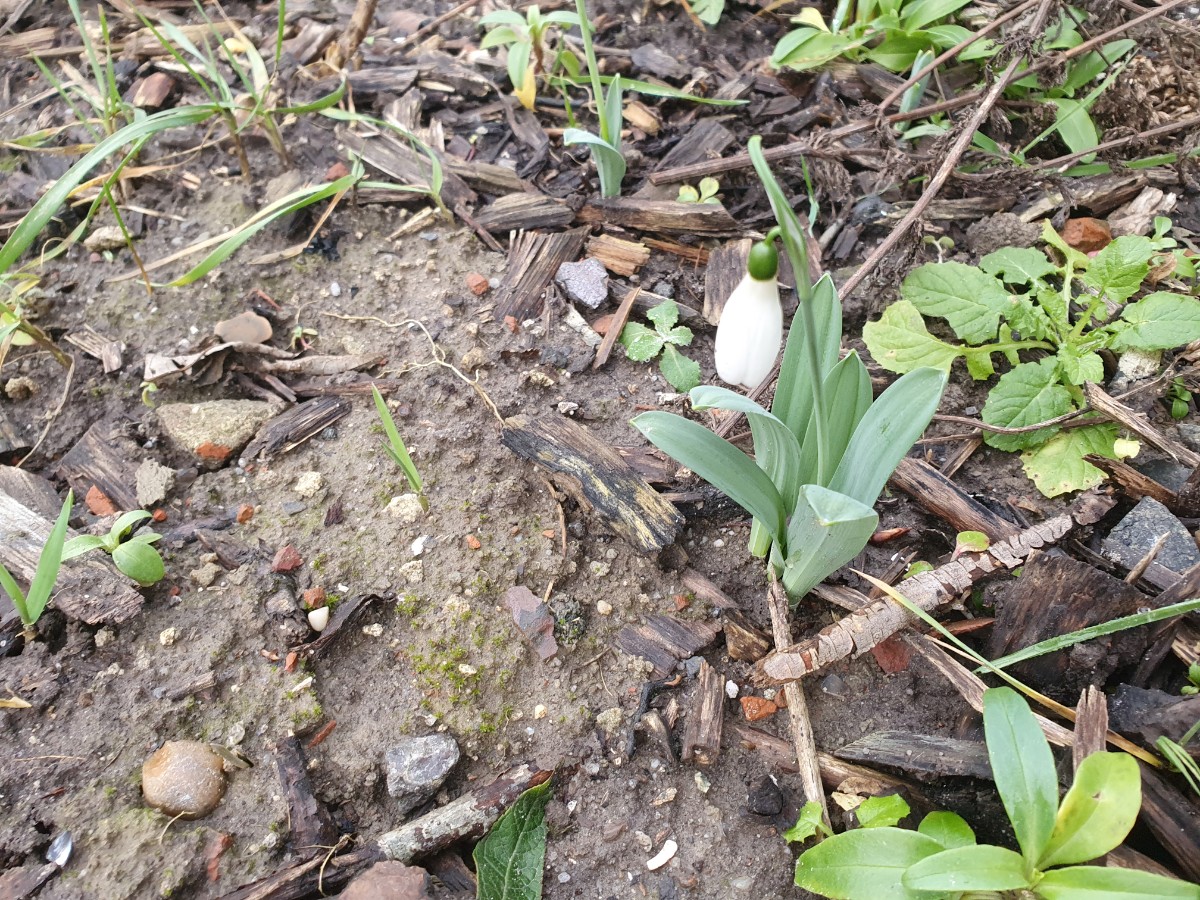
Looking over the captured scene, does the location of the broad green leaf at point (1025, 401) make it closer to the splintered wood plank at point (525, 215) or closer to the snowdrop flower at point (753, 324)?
the snowdrop flower at point (753, 324)

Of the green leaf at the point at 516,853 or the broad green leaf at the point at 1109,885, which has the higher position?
the broad green leaf at the point at 1109,885

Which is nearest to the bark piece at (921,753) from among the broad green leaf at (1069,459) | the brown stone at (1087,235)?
the broad green leaf at (1069,459)

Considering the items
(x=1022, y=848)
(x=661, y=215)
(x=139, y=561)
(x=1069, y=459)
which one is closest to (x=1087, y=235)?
(x=1069, y=459)

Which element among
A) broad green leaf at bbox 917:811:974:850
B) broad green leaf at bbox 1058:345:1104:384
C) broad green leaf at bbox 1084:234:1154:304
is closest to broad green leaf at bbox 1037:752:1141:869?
broad green leaf at bbox 917:811:974:850

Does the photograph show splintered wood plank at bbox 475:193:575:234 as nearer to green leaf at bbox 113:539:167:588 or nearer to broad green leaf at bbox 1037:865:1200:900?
green leaf at bbox 113:539:167:588

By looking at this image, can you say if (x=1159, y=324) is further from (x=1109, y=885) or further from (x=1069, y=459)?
(x=1109, y=885)

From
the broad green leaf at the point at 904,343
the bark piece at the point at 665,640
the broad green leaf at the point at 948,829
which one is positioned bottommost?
the bark piece at the point at 665,640

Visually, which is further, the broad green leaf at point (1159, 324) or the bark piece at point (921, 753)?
the broad green leaf at point (1159, 324)
